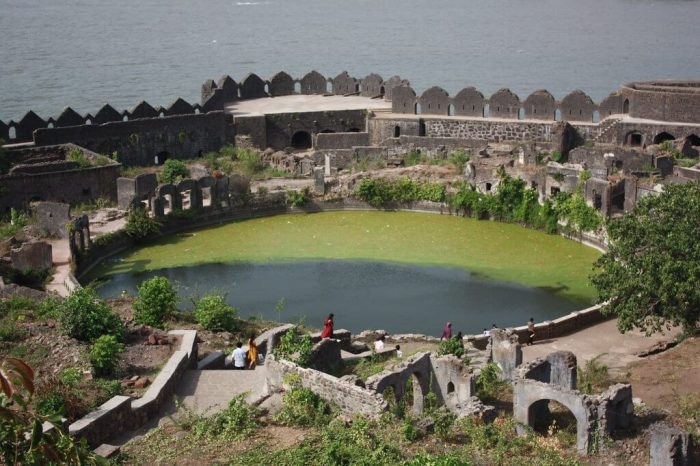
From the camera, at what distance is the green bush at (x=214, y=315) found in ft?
67.9

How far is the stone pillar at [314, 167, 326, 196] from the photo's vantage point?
1372 inches

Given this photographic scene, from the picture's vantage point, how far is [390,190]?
114 ft

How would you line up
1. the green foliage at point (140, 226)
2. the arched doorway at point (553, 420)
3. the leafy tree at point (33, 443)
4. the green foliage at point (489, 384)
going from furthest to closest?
1. the green foliage at point (140, 226)
2. the green foliage at point (489, 384)
3. the arched doorway at point (553, 420)
4. the leafy tree at point (33, 443)

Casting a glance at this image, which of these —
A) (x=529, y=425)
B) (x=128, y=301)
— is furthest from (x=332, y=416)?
(x=128, y=301)

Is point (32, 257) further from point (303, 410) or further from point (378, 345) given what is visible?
point (303, 410)

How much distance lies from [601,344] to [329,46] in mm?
55088

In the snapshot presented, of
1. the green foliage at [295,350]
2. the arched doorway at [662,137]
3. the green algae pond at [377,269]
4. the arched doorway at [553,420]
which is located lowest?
the green algae pond at [377,269]

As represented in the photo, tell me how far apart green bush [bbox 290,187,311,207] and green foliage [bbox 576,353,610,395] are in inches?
658

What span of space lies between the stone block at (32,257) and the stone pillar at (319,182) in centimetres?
1052

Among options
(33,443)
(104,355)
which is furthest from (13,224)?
(33,443)

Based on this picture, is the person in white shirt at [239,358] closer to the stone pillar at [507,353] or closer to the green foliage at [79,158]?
the stone pillar at [507,353]

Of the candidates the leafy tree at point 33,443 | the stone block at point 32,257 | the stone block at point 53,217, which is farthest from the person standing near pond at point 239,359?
the stone block at point 53,217

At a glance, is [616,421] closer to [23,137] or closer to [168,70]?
[23,137]

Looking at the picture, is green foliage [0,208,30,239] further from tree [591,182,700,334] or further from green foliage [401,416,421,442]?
green foliage [401,416,421,442]
